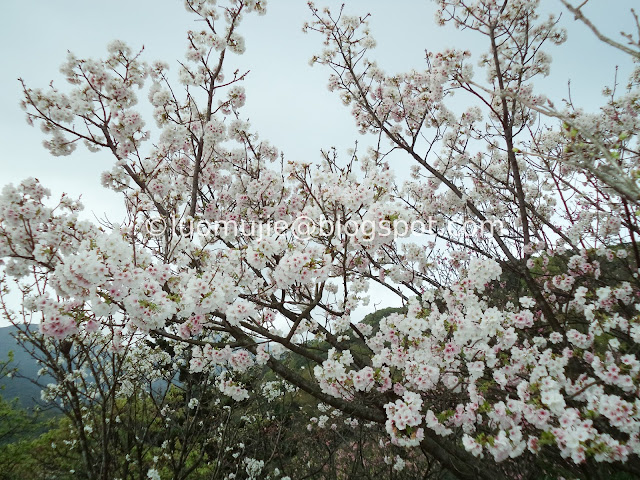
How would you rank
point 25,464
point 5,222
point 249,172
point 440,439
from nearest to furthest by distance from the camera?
point 5,222 → point 440,439 → point 249,172 → point 25,464

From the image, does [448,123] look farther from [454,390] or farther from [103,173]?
[103,173]

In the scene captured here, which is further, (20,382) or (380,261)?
(20,382)

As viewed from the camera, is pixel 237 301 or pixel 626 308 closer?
pixel 237 301

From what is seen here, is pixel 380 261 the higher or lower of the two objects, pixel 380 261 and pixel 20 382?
the higher

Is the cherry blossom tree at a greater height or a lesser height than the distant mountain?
greater

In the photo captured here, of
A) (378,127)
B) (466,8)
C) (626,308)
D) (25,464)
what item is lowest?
(25,464)

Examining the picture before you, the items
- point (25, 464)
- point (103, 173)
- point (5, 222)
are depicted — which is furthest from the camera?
point (25, 464)

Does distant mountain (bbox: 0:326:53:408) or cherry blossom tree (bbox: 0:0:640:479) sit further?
distant mountain (bbox: 0:326:53:408)

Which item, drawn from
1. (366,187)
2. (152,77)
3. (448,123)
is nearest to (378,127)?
(448,123)

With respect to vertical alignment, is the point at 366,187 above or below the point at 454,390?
above

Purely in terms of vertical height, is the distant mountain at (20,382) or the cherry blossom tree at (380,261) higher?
the cherry blossom tree at (380,261)

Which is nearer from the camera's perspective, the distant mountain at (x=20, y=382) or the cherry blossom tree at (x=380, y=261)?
the cherry blossom tree at (x=380, y=261)

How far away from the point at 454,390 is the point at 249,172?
17.4 feet

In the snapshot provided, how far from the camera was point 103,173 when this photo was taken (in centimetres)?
584
